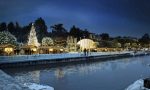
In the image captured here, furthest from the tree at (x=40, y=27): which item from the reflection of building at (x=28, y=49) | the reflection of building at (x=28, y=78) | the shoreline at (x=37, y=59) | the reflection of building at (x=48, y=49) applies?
the reflection of building at (x=28, y=78)

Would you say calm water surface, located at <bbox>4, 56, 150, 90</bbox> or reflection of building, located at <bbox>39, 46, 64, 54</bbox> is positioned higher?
reflection of building, located at <bbox>39, 46, 64, 54</bbox>

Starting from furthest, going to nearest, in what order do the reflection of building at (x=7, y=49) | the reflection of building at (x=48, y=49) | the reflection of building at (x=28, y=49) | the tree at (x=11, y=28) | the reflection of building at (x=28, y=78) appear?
the tree at (x=11, y=28) → the reflection of building at (x=48, y=49) → the reflection of building at (x=28, y=49) → the reflection of building at (x=7, y=49) → the reflection of building at (x=28, y=78)

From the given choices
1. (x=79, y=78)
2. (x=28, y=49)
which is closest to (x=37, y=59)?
(x=28, y=49)

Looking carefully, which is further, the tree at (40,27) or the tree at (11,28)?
the tree at (11,28)

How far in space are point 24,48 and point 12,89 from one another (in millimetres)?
62943

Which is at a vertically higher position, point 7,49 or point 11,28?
point 11,28

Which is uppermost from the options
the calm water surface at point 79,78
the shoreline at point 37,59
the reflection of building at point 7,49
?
the reflection of building at point 7,49

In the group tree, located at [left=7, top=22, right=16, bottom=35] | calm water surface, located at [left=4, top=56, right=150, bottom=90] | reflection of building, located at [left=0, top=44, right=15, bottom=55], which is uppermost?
tree, located at [left=7, top=22, right=16, bottom=35]

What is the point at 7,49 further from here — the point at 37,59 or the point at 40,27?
the point at 40,27

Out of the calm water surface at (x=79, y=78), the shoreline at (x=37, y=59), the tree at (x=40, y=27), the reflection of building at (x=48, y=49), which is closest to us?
the calm water surface at (x=79, y=78)

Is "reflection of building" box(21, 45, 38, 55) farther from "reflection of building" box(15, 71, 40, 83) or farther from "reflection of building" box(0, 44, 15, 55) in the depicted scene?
"reflection of building" box(15, 71, 40, 83)

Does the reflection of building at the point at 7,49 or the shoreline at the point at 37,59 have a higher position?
the reflection of building at the point at 7,49

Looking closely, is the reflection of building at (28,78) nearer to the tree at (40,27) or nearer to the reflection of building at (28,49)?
the reflection of building at (28,49)

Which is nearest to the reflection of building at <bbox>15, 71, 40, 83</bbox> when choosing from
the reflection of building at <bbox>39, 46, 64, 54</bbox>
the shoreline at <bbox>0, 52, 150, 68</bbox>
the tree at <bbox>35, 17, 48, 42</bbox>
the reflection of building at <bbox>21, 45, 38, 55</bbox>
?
the shoreline at <bbox>0, 52, 150, 68</bbox>
